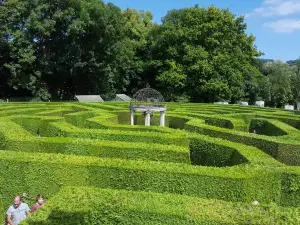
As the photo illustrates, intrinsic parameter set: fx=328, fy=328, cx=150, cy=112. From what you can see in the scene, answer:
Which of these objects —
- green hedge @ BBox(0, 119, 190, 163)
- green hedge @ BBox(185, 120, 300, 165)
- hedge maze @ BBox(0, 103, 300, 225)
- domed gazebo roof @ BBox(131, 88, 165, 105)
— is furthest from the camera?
domed gazebo roof @ BBox(131, 88, 165, 105)

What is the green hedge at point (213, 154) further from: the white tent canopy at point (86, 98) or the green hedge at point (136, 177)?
the white tent canopy at point (86, 98)

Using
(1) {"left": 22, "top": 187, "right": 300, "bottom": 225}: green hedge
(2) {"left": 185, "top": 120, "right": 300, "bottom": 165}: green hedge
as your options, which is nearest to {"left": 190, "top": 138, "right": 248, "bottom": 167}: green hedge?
(2) {"left": 185, "top": 120, "right": 300, "bottom": 165}: green hedge

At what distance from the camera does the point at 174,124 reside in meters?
24.4

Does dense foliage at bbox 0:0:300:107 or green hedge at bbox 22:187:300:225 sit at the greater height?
dense foliage at bbox 0:0:300:107

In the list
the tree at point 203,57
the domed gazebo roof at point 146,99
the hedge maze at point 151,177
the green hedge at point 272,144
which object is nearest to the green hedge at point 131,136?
the hedge maze at point 151,177

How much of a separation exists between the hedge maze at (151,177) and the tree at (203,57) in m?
29.6

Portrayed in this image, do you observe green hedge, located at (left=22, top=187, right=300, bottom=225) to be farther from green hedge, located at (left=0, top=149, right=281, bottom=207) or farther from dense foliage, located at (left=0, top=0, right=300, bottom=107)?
dense foliage, located at (left=0, top=0, right=300, bottom=107)

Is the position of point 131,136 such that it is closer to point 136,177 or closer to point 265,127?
point 136,177

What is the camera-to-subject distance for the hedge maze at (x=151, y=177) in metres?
6.96

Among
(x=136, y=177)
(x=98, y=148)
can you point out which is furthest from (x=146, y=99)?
(x=136, y=177)

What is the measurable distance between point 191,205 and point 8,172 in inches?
268

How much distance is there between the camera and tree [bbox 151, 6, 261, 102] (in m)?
47.5

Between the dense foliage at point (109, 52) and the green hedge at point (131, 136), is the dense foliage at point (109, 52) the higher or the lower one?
the higher one

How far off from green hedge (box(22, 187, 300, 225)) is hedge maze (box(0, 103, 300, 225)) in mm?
20
